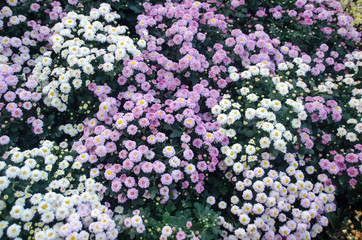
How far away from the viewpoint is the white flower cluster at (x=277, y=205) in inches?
159

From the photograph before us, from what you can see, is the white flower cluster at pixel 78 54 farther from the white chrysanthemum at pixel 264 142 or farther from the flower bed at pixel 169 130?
the white chrysanthemum at pixel 264 142

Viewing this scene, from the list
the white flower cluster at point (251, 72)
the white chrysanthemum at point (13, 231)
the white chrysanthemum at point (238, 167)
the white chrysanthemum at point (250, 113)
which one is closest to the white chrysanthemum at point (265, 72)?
the white flower cluster at point (251, 72)

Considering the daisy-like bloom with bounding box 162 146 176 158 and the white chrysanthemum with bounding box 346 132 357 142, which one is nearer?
the daisy-like bloom with bounding box 162 146 176 158

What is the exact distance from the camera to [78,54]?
185 inches

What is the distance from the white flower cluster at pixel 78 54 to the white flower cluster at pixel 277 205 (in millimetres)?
2600

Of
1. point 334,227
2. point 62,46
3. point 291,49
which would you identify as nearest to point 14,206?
point 62,46

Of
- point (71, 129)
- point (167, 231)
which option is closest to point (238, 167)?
point (167, 231)

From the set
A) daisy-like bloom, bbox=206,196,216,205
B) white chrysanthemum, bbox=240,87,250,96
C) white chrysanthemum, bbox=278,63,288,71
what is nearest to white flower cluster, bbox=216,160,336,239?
daisy-like bloom, bbox=206,196,216,205

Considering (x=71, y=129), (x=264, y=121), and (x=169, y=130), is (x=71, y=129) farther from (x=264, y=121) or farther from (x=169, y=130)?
(x=264, y=121)

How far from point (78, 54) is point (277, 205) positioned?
359 centimetres

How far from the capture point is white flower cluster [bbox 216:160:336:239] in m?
4.04

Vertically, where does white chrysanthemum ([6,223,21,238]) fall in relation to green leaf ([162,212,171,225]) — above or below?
below

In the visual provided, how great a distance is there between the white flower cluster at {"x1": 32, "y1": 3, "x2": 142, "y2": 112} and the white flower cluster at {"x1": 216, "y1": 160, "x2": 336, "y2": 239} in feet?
8.53

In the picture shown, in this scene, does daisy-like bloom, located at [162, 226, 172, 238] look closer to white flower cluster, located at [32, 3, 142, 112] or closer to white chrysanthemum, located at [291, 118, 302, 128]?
white chrysanthemum, located at [291, 118, 302, 128]
